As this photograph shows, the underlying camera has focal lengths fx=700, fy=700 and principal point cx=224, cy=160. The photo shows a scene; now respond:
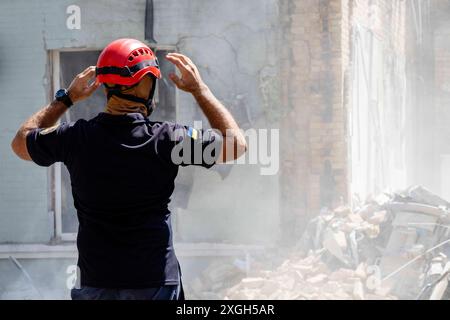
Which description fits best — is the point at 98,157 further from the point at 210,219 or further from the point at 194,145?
the point at 210,219

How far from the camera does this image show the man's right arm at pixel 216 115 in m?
2.75

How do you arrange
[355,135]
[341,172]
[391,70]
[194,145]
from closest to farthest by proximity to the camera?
[194,145] < [341,172] < [355,135] < [391,70]

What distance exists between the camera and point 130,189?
9.01 ft

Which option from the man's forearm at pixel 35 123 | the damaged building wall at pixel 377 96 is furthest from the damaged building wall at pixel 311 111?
the man's forearm at pixel 35 123

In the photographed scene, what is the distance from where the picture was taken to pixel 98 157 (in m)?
2.78

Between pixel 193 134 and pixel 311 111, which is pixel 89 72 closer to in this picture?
pixel 193 134

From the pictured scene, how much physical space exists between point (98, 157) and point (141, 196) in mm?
233

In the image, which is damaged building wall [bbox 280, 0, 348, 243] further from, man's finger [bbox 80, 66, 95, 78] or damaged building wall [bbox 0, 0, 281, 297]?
man's finger [bbox 80, 66, 95, 78]

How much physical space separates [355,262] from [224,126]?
171 inches

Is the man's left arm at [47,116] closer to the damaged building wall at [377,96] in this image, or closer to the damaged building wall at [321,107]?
the damaged building wall at [321,107]

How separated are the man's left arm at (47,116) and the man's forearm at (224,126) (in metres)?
0.49

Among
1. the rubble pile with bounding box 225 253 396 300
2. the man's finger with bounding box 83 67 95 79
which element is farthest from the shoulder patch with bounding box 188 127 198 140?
the rubble pile with bounding box 225 253 396 300

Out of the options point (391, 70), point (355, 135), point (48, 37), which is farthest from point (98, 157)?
point (391, 70)

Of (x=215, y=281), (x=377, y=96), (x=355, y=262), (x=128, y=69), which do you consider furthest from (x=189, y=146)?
(x=377, y=96)
